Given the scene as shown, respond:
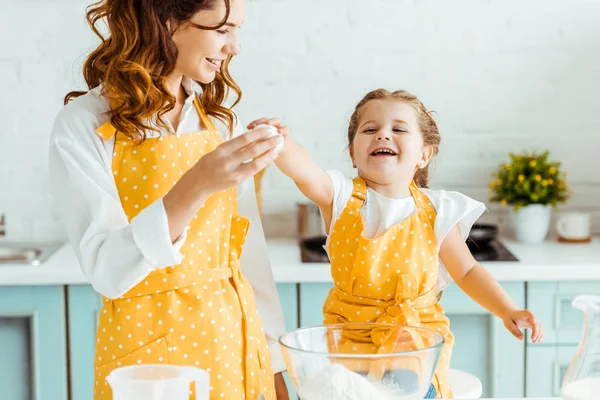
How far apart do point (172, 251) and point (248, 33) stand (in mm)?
1728

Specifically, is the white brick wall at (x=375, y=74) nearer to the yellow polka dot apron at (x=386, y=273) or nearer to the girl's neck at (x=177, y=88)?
the yellow polka dot apron at (x=386, y=273)

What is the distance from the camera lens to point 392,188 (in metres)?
1.62

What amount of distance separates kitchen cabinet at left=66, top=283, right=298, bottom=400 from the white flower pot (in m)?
0.82

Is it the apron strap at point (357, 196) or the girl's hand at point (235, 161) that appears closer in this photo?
the girl's hand at point (235, 161)

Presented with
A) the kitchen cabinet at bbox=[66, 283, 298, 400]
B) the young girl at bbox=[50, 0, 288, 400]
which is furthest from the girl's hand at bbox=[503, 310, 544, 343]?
the kitchen cabinet at bbox=[66, 283, 298, 400]

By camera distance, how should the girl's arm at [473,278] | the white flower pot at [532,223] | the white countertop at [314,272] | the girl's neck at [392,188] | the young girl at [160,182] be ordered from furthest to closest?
the white flower pot at [532,223] → the white countertop at [314,272] → the girl's neck at [392,188] → the girl's arm at [473,278] → the young girl at [160,182]

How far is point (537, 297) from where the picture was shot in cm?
235

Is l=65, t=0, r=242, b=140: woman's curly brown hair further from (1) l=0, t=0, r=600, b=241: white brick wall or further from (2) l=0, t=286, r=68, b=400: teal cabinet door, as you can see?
(1) l=0, t=0, r=600, b=241: white brick wall

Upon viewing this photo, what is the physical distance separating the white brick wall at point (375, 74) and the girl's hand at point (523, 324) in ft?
4.49

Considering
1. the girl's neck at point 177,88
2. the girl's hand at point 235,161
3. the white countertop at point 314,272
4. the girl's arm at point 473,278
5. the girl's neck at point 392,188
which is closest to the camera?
the girl's hand at point 235,161

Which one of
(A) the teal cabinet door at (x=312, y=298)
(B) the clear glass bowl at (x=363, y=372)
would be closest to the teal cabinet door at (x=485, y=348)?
(A) the teal cabinet door at (x=312, y=298)

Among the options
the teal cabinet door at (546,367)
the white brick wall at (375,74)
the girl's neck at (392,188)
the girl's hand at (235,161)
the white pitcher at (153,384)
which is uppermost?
the white brick wall at (375,74)

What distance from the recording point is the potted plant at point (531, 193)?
8.70ft

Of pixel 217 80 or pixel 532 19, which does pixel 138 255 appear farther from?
pixel 532 19
